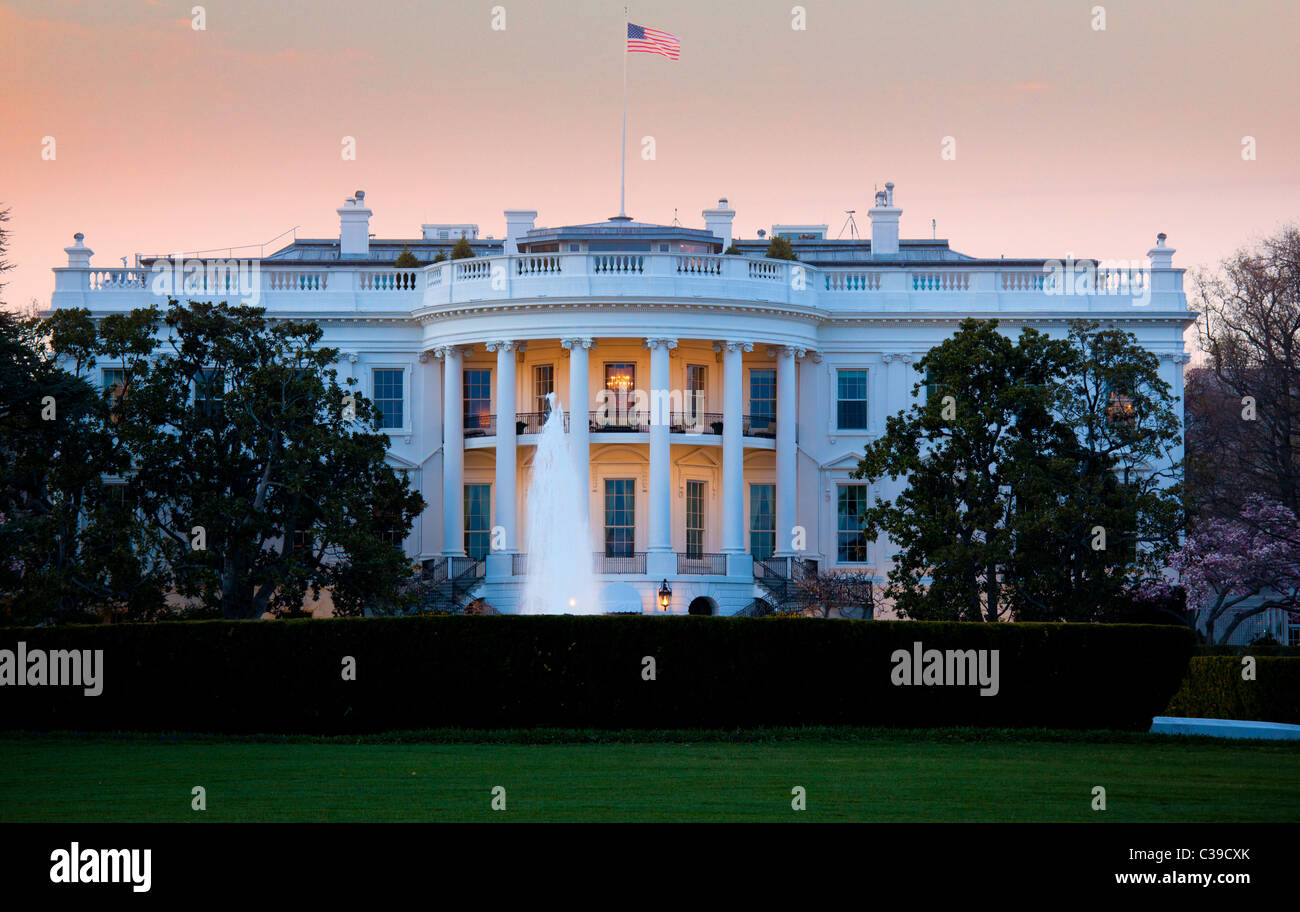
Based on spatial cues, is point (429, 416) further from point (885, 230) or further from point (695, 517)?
point (885, 230)

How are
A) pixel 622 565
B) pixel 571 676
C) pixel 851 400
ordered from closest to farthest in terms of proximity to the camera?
pixel 571 676 < pixel 622 565 < pixel 851 400

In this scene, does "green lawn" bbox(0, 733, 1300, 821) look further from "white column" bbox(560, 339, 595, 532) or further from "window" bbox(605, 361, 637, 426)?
"window" bbox(605, 361, 637, 426)

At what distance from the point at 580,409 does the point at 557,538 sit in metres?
6.24

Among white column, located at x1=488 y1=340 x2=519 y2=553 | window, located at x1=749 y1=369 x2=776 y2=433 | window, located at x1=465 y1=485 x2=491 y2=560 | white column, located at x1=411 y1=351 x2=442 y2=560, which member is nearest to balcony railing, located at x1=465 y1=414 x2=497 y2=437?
white column, located at x1=411 y1=351 x2=442 y2=560

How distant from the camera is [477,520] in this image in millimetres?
53594

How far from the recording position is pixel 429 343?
53188mm

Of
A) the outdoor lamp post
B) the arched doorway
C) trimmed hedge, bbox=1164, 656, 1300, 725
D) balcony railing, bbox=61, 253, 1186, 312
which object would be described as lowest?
trimmed hedge, bbox=1164, 656, 1300, 725

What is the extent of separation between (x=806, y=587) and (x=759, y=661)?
73.9 feet

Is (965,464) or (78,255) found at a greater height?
(78,255)

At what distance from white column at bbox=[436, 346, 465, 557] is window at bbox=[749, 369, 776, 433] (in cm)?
884

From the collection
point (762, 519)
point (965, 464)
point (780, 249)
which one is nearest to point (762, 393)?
point (762, 519)

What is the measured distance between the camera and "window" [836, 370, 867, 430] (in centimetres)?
5406

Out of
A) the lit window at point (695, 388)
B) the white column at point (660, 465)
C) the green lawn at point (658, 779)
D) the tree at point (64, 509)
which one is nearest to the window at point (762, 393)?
the lit window at point (695, 388)
